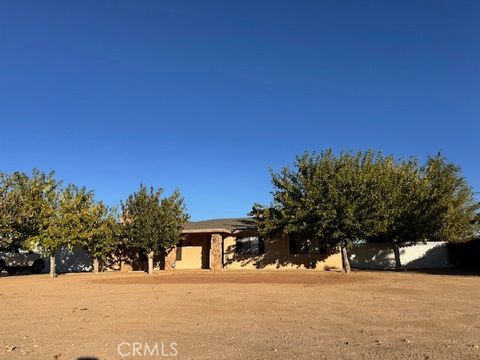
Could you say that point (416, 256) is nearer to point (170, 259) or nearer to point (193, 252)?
point (193, 252)

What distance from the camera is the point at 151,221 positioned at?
95.0 feet

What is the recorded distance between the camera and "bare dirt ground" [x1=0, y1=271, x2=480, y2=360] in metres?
6.78

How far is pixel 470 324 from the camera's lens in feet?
29.2

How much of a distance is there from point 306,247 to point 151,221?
1060 centimetres

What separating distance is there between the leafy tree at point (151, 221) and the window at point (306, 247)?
7900 millimetres

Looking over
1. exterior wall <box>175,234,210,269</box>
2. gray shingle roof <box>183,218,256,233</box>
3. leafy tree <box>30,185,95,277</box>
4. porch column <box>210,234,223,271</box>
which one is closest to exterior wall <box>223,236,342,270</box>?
gray shingle roof <box>183,218,256,233</box>

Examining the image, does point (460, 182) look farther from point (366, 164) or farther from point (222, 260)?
point (222, 260)

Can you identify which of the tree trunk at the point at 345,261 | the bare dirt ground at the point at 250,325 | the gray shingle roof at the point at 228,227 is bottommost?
the bare dirt ground at the point at 250,325

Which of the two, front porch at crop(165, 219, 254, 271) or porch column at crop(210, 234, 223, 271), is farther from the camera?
front porch at crop(165, 219, 254, 271)

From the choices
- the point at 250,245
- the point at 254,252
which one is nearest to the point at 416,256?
the point at 254,252

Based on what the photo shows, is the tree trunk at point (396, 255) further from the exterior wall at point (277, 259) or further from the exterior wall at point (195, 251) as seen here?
the exterior wall at point (195, 251)

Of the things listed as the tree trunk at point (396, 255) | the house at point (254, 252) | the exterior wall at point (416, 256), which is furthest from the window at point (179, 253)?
the tree trunk at point (396, 255)

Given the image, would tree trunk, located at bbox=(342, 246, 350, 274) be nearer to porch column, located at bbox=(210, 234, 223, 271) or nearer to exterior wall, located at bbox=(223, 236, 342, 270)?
exterior wall, located at bbox=(223, 236, 342, 270)

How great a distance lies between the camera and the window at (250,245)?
32031 mm
